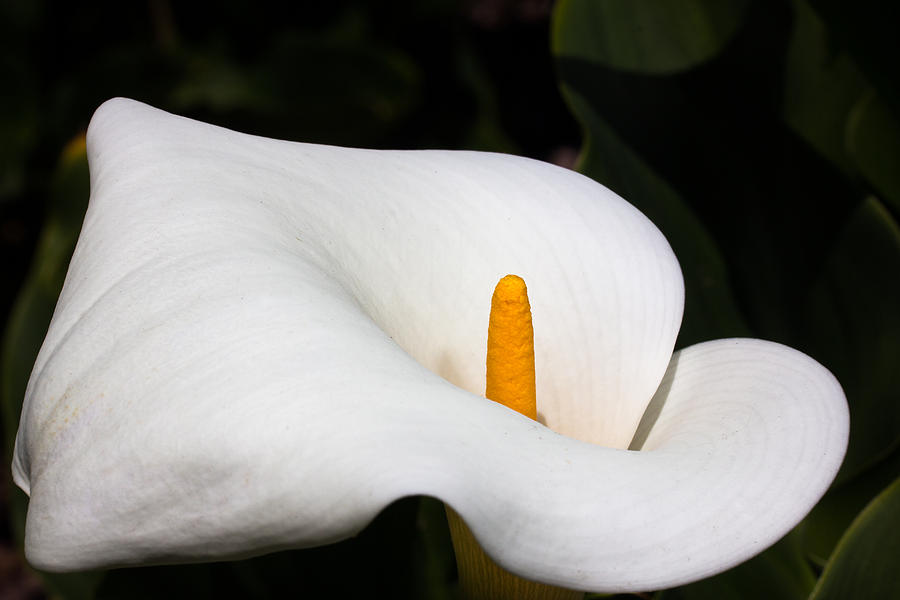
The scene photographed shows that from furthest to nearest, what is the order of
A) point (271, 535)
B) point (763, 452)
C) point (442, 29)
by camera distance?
point (442, 29) < point (763, 452) < point (271, 535)

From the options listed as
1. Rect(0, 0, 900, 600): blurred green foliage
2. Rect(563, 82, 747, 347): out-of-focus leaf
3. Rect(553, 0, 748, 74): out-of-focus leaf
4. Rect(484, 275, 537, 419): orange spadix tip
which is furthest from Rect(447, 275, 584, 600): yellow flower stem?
Rect(553, 0, 748, 74): out-of-focus leaf

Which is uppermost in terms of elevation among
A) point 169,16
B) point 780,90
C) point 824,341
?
point 780,90

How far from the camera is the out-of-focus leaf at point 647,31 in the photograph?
96cm

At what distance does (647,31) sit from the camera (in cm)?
98

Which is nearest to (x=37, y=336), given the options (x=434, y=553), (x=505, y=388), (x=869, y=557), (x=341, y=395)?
(x=434, y=553)

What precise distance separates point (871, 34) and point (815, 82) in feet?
0.42

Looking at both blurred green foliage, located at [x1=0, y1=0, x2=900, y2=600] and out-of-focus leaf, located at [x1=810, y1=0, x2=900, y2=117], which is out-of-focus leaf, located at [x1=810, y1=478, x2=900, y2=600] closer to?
blurred green foliage, located at [x1=0, y1=0, x2=900, y2=600]

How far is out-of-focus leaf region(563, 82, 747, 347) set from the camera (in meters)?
0.90

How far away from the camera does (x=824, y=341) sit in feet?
3.06

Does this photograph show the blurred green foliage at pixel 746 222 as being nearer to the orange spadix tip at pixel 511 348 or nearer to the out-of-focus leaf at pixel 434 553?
the out-of-focus leaf at pixel 434 553

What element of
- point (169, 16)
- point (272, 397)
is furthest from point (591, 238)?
point (169, 16)

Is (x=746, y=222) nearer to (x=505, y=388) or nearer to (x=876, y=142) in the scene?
(x=876, y=142)

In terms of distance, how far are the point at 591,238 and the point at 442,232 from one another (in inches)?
4.0

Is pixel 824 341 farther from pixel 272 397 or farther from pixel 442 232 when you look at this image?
pixel 272 397
